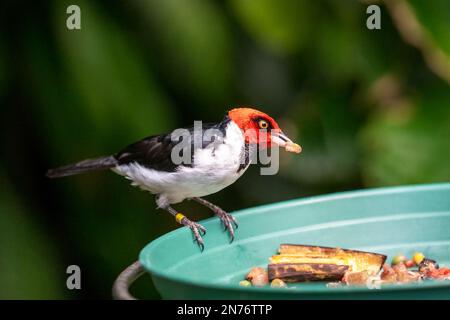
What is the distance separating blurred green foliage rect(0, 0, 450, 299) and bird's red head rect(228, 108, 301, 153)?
111cm

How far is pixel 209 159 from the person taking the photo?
2691mm

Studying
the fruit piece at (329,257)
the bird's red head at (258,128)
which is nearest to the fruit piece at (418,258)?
the fruit piece at (329,257)

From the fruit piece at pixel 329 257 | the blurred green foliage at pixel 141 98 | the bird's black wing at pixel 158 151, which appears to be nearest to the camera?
the fruit piece at pixel 329 257

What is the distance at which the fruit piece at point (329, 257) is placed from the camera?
7.84 feet

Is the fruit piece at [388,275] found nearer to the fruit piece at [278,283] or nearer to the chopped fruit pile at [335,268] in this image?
the chopped fruit pile at [335,268]

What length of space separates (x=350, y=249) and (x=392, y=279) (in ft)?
0.63

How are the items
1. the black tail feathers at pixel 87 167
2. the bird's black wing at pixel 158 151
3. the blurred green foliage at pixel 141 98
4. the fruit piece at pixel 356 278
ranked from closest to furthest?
1. the fruit piece at pixel 356 278
2. the bird's black wing at pixel 158 151
3. the black tail feathers at pixel 87 167
4. the blurred green foliage at pixel 141 98

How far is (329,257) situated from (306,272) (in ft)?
0.28

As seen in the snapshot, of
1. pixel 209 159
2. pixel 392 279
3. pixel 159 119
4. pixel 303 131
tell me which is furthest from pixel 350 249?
pixel 303 131

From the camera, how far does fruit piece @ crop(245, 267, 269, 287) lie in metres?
2.32

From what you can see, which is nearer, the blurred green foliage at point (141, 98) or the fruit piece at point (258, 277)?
the fruit piece at point (258, 277)

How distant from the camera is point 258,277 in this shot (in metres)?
2.35

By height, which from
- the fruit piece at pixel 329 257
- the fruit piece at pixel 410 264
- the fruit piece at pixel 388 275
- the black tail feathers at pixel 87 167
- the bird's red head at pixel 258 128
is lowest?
the fruit piece at pixel 388 275

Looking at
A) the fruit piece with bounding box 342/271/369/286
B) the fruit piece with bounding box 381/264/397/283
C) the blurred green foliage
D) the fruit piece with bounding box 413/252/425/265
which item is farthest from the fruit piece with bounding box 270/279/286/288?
the blurred green foliage
